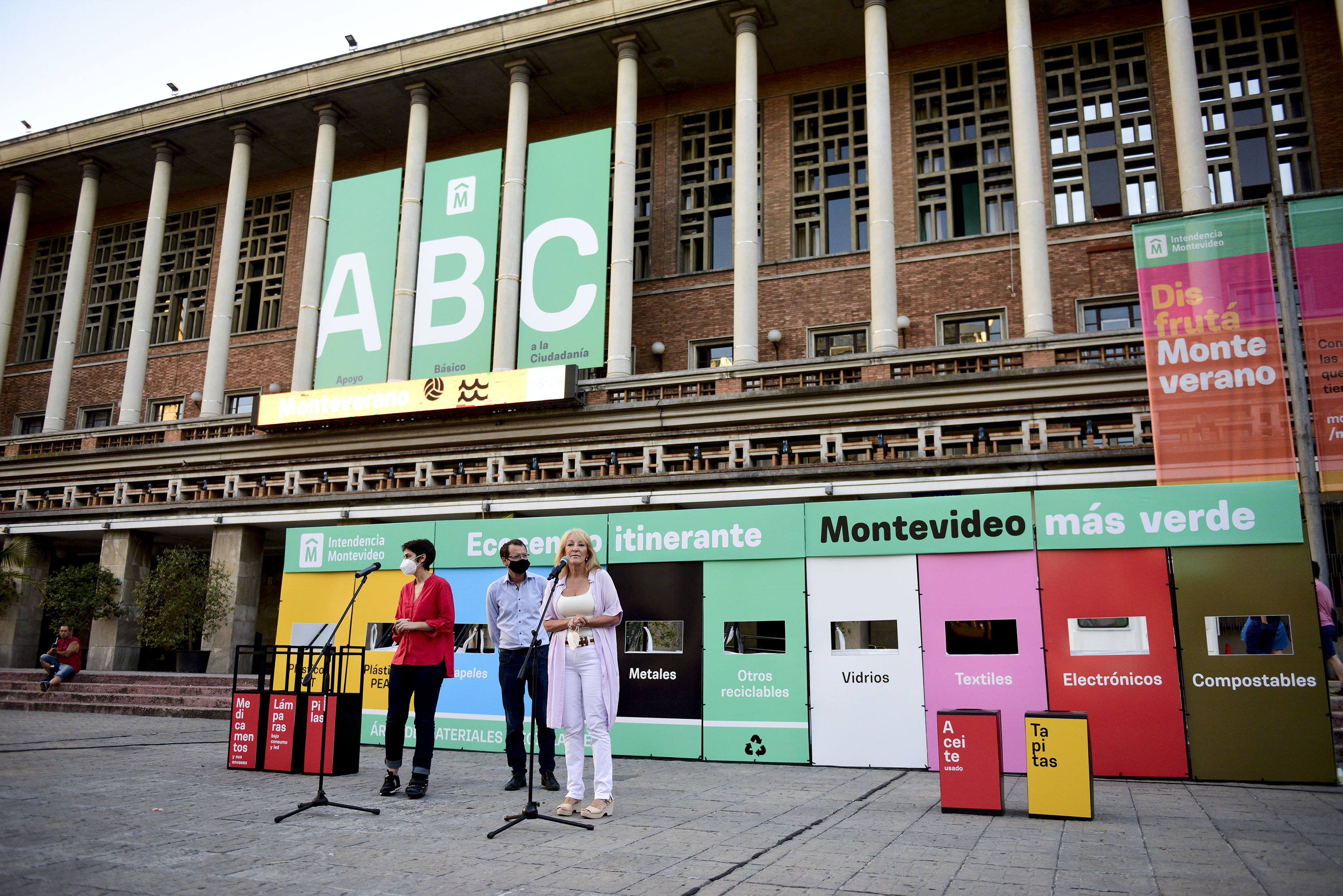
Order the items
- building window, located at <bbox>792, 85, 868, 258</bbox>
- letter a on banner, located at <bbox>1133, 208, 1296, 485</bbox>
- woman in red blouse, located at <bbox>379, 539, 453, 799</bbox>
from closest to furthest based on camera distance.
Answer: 1. woman in red blouse, located at <bbox>379, 539, 453, 799</bbox>
2. letter a on banner, located at <bbox>1133, 208, 1296, 485</bbox>
3. building window, located at <bbox>792, 85, 868, 258</bbox>

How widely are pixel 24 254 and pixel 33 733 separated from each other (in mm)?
25654

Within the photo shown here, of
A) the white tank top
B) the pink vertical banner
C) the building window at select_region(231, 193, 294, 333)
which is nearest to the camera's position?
the white tank top

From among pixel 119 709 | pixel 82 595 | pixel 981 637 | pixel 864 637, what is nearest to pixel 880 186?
pixel 864 637

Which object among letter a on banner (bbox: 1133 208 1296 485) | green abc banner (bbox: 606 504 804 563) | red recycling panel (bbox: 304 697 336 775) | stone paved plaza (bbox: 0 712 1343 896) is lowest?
stone paved plaza (bbox: 0 712 1343 896)

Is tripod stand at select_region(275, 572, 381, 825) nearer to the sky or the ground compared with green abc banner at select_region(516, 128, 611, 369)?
nearer to the ground

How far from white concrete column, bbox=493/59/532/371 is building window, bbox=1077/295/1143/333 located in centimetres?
1202

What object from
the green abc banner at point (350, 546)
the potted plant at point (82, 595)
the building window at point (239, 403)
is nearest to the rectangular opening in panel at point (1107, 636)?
the green abc banner at point (350, 546)

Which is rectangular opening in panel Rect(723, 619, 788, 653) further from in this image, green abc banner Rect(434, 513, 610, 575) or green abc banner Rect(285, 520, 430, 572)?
green abc banner Rect(285, 520, 430, 572)

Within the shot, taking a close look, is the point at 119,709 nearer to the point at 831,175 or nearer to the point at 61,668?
the point at 61,668

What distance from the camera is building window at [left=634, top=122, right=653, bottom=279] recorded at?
2333 cm

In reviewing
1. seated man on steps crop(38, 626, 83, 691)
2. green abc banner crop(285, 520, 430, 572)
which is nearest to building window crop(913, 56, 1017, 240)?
green abc banner crop(285, 520, 430, 572)

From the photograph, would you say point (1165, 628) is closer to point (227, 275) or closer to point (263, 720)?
point (263, 720)

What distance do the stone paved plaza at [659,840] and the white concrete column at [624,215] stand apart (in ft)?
39.3

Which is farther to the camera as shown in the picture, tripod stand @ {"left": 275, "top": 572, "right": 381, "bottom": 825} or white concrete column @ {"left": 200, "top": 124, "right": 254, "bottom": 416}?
white concrete column @ {"left": 200, "top": 124, "right": 254, "bottom": 416}
